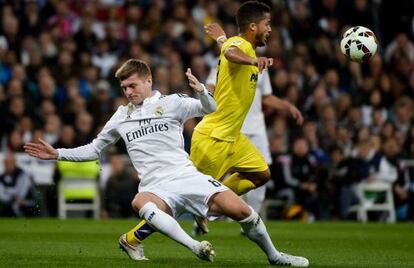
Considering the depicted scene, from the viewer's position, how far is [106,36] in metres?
22.3

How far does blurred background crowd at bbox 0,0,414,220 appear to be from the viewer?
65.5ft

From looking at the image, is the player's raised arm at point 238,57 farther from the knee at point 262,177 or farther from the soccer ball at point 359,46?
the soccer ball at point 359,46

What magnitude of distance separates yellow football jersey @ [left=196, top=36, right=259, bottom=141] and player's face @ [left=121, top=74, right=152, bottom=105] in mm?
1798

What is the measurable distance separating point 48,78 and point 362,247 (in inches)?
362

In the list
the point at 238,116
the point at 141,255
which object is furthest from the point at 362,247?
the point at 141,255

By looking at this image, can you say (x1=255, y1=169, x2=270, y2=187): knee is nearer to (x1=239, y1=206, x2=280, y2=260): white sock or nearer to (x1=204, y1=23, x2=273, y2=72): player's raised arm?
(x1=204, y1=23, x2=273, y2=72): player's raised arm

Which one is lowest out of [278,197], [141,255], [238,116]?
[278,197]

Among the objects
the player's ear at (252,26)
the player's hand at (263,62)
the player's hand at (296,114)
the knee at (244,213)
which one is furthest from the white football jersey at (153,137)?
the player's hand at (296,114)

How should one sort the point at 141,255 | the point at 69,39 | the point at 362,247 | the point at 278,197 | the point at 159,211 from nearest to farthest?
the point at 159,211 < the point at 141,255 < the point at 362,247 < the point at 278,197 < the point at 69,39

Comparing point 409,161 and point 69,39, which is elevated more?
point 69,39

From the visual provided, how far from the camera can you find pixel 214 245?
12.7 meters

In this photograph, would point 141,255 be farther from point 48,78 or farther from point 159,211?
point 48,78

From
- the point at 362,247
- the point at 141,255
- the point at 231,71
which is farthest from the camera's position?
the point at 362,247

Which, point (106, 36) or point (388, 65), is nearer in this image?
→ point (106, 36)
